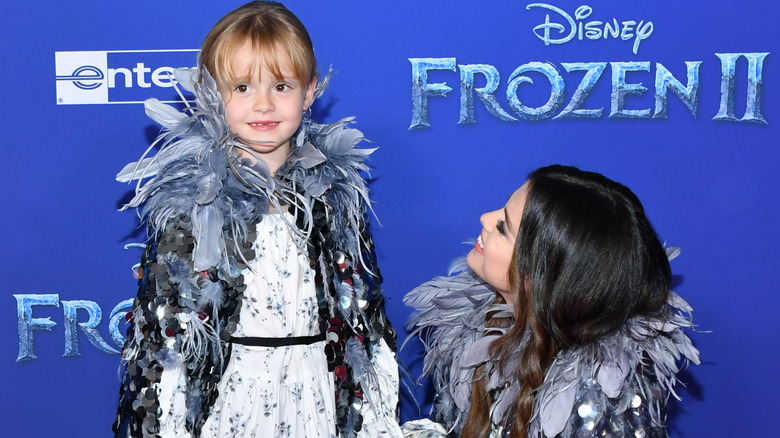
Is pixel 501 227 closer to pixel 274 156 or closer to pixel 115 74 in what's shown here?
pixel 274 156

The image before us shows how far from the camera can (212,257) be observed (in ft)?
5.15

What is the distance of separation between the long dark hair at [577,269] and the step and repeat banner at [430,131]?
62cm

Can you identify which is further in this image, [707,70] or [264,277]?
[707,70]

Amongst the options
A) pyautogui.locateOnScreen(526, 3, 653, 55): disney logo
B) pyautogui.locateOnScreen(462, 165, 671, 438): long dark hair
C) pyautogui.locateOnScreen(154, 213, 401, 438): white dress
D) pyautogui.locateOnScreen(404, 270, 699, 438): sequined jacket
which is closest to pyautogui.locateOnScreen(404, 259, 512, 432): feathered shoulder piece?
pyautogui.locateOnScreen(404, 270, 699, 438): sequined jacket

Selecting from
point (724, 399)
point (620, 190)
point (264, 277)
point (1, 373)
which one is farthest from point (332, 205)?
point (724, 399)

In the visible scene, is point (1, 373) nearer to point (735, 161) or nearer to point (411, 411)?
point (411, 411)

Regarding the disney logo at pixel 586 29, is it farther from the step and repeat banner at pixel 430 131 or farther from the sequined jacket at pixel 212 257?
the sequined jacket at pixel 212 257

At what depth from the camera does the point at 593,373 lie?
148cm

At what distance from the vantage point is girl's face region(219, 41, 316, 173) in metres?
1.62

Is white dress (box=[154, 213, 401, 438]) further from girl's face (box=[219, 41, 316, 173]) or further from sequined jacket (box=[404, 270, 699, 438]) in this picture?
sequined jacket (box=[404, 270, 699, 438])

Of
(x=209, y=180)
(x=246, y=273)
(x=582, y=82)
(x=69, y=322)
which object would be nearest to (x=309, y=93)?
(x=209, y=180)

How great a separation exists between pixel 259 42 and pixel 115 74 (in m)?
0.63

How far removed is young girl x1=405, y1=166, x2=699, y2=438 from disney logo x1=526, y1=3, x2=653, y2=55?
62 centimetres

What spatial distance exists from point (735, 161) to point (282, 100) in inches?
49.0
